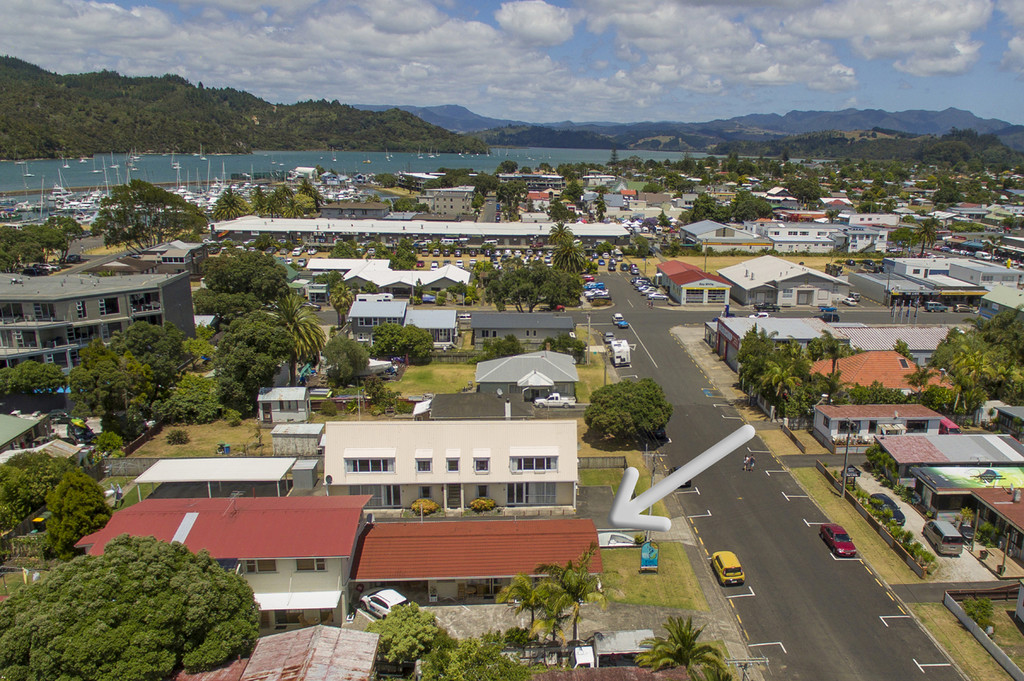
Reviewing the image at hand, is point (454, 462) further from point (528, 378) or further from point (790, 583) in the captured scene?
point (790, 583)

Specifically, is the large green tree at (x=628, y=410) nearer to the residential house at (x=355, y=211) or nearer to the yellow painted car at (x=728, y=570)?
the yellow painted car at (x=728, y=570)

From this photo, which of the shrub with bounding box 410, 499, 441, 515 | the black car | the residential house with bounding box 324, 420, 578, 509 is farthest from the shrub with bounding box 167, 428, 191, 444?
the black car

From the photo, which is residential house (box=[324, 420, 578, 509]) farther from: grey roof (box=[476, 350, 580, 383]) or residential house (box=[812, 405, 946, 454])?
residential house (box=[812, 405, 946, 454])

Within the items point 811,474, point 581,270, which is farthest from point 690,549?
point 581,270

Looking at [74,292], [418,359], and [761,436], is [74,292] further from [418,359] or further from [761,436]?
[761,436]

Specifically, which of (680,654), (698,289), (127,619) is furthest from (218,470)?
(698,289)

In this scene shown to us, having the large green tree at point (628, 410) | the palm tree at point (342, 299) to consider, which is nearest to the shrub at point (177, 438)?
the palm tree at point (342, 299)
